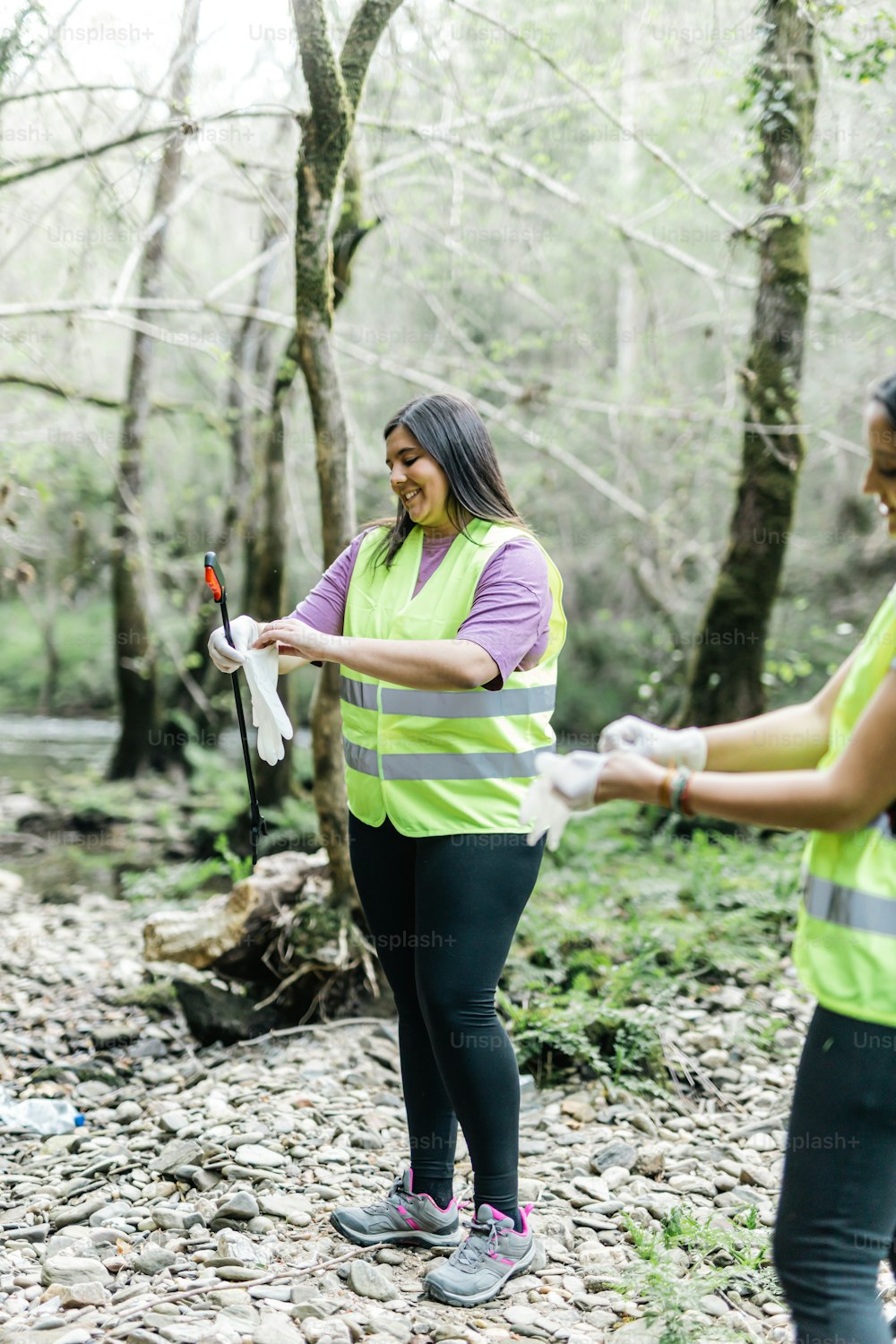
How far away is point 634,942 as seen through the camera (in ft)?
16.2

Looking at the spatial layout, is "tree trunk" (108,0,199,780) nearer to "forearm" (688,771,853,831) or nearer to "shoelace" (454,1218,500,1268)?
"shoelace" (454,1218,500,1268)

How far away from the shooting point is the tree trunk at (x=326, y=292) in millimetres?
3977

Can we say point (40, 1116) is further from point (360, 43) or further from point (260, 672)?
point (360, 43)

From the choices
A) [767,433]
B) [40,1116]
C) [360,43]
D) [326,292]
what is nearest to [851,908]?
[40,1116]

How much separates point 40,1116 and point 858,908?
9.95ft

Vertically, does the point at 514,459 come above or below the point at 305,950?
above

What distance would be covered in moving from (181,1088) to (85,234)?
5.08 meters

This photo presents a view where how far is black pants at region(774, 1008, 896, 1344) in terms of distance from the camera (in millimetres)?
1666

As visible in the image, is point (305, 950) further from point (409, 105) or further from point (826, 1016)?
point (409, 105)

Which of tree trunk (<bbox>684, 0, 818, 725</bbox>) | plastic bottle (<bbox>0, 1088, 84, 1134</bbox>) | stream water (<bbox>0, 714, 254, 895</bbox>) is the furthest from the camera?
stream water (<bbox>0, 714, 254, 895</bbox>)

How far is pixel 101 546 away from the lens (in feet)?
58.0

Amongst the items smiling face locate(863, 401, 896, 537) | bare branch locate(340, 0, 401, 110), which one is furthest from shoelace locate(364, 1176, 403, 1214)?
bare branch locate(340, 0, 401, 110)

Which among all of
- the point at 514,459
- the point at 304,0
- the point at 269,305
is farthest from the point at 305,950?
the point at 514,459

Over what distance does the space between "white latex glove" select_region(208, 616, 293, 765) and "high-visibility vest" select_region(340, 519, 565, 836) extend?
0.19 m
